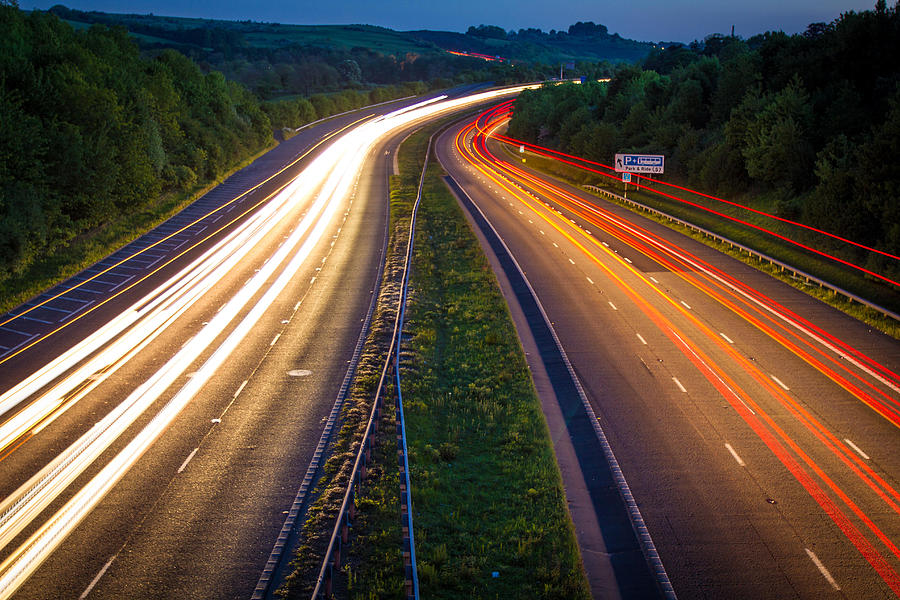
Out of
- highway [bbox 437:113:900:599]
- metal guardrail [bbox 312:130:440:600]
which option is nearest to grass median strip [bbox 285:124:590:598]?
metal guardrail [bbox 312:130:440:600]

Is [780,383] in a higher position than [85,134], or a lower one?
lower

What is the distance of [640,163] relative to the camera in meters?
60.8

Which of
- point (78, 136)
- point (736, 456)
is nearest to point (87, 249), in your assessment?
point (78, 136)

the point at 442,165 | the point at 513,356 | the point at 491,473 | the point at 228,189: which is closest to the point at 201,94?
the point at 228,189

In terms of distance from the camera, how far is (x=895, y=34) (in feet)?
171

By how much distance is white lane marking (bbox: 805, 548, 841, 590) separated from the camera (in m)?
12.9

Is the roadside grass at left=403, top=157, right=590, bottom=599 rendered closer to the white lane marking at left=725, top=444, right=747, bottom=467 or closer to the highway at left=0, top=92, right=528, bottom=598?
the highway at left=0, top=92, right=528, bottom=598

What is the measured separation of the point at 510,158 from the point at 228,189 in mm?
Answer: 42303

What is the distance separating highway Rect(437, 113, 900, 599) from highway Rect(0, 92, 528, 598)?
780cm

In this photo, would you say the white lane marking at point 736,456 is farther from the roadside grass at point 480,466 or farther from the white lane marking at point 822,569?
the roadside grass at point 480,466

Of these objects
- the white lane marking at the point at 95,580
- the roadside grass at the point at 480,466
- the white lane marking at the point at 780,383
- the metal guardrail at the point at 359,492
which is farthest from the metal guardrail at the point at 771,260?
the white lane marking at the point at 95,580

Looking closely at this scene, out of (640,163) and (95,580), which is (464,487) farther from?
(640,163)

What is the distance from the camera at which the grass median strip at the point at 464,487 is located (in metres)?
12.9

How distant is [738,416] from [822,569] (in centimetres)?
723
